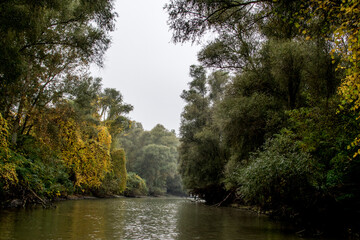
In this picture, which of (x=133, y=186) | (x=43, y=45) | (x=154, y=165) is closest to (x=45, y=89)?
(x=43, y=45)

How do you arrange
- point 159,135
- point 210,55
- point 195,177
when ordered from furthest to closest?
point 159,135, point 195,177, point 210,55

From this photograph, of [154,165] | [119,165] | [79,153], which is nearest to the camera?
[79,153]

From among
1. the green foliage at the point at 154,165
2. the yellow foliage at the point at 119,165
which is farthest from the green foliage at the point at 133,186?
the green foliage at the point at 154,165

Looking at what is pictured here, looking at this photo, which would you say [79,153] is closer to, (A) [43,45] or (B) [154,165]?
(A) [43,45]

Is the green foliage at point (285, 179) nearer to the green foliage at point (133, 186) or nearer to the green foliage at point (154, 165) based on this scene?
the green foliage at point (133, 186)

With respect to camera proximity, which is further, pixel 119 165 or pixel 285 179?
pixel 119 165

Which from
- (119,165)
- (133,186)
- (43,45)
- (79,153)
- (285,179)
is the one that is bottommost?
(133,186)

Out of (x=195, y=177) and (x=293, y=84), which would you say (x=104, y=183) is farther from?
(x=293, y=84)

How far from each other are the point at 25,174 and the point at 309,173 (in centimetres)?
1349

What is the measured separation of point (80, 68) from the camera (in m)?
18.2

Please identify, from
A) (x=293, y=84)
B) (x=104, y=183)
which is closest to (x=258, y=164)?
(x=293, y=84)

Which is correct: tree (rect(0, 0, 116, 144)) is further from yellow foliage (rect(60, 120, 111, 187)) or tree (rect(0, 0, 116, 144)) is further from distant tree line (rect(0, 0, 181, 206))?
yellow foliage (rect(60, 120, 111, 187))

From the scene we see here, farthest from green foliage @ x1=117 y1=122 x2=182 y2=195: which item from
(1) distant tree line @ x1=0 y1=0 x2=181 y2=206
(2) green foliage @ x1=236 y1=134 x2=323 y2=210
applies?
(2) green foliage @ x1=236 y1=134 x2=323 y2=210

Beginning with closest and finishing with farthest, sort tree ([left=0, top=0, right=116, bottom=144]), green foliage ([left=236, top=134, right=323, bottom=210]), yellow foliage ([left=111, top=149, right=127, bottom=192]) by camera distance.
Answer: tree ([left=0, top=0, right=116, bottom=144]), green foliage ([left=236, top=134, right=323, bottom=210]), yellow foliage ([left=111, top=149, right=127, bottom=192])
